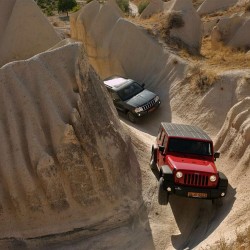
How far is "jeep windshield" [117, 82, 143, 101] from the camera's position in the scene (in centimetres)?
1855

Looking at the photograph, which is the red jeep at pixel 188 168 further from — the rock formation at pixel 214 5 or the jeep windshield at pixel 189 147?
the rock formation at pixel 214 5

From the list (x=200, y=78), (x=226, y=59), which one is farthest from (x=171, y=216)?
(x=226, y=59)

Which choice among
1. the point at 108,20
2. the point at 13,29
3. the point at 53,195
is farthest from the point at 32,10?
the point at 108,20

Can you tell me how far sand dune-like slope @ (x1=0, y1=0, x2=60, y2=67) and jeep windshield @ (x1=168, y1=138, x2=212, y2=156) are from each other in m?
5.01

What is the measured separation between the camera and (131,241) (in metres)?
10.2

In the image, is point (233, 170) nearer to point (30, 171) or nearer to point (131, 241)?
point (131, 241)

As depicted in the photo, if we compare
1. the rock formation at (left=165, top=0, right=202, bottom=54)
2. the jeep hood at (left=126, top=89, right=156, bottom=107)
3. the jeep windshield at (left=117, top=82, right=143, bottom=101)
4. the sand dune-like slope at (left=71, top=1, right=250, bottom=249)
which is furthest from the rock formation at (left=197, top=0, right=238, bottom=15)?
the jeep hood at (left=126, top=89, right=156, bottom=107)

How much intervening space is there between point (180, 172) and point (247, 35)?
19.0 metres

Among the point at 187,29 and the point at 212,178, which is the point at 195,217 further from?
the point at 187,29

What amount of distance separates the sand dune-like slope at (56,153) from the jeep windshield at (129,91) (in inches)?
302

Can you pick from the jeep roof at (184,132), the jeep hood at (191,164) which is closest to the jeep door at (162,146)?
the jeep roof at (184,132)

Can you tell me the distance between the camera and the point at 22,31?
13.3 metres

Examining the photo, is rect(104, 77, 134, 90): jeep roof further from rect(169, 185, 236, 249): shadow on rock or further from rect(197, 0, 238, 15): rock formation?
rect(197, 0, 238, 15): rock formation

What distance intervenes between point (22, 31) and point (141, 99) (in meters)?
6.61
